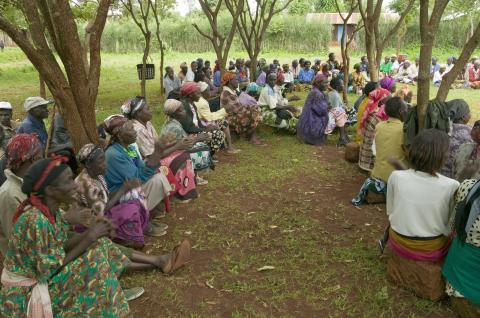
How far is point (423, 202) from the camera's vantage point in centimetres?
324

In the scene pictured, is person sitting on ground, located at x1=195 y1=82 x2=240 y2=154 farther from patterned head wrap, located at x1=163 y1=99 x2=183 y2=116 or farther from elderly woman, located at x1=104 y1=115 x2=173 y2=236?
elderly woman, located at x1=104 y1=115 x2=173 y2=236

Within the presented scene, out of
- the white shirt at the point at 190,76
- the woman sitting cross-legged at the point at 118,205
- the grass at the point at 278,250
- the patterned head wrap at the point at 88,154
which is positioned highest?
the white shirt at the point at 190,76

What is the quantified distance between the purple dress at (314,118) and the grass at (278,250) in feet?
3.22

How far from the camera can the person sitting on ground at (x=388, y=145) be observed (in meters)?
5.06

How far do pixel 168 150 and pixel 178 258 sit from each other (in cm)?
148

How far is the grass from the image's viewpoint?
3.43 meters

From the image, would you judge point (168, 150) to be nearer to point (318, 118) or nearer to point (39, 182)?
point (39, 182)

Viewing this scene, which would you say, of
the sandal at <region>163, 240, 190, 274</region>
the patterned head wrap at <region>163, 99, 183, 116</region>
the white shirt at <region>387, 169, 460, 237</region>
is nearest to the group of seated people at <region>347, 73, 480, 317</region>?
the white shirt at <region>387, 169, 460, 237</region>

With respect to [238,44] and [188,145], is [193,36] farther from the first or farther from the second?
[188,145]

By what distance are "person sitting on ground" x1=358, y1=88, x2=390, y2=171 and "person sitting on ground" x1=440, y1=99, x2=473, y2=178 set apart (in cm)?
134

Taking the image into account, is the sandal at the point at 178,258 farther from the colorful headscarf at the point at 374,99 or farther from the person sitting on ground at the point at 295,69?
the person sitting on ground at the point at 295,69

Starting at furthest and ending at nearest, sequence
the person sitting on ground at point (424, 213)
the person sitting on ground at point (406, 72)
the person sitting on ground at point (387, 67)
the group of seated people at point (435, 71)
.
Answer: the person sitting on ground at point (387, 67) → the person sitting on ground at point (406, 72) → the group of seated people at point (435, 71) → the person sitting on ground at point (424, 213)

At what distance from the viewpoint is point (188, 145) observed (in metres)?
5.21

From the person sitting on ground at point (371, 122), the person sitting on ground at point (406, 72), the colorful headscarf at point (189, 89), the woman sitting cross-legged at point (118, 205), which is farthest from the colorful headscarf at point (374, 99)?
the person sitting on ground at point (406, 72)
